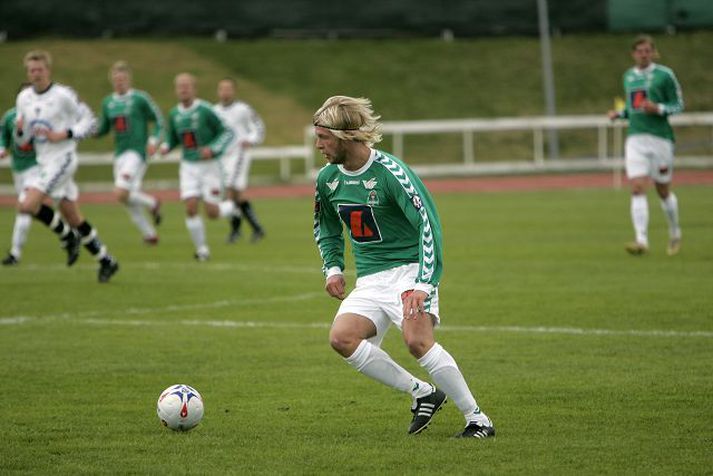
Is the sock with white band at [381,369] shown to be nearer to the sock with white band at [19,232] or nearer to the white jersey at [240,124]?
the sock with white band at [19,232]

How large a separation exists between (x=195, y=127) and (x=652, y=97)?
654 centimetres

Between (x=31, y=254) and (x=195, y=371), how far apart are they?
10674 mm

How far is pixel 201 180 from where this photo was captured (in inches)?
756

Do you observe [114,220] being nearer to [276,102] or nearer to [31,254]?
[31,254]

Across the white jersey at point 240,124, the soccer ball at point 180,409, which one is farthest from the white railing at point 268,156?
the soccer ball at point 180,409

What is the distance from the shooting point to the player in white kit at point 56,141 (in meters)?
15.4

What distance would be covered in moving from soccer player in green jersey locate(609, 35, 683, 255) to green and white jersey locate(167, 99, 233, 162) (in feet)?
18.9

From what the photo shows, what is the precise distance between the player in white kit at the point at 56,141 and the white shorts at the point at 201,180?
129 inches

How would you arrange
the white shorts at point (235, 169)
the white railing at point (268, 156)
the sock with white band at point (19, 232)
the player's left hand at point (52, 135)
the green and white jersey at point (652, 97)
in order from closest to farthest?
the player's left hand at point (52, 135), the green and white jersey at point (652, 97), the sock with white band at point (19, 232), the white shorts at point (235, 169), the white railing at point (268, 156)

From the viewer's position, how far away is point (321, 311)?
1315 centimetres

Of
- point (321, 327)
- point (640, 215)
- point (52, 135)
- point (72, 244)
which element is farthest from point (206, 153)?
point (321, 327)

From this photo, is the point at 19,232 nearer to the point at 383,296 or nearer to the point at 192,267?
the point at 192,267

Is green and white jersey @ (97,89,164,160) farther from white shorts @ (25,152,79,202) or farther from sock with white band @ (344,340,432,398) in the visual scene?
sock with white band @ (344,340,432,398)

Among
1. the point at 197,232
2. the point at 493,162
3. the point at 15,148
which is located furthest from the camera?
the point at 493,162
